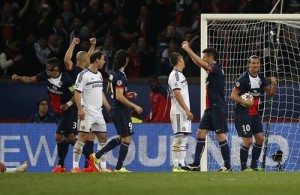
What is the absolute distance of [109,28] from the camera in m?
25.4

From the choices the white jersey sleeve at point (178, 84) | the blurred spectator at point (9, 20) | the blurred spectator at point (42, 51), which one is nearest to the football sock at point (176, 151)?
Result: the white jersey sleeve at point (178, 84)

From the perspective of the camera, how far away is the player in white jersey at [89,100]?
18.6 metres

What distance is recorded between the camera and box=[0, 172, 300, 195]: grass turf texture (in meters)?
14.1

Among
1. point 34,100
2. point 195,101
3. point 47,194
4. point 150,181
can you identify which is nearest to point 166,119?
point 195,101

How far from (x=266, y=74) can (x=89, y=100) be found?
519cm

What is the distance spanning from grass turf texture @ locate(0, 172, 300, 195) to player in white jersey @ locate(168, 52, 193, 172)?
2566 mm

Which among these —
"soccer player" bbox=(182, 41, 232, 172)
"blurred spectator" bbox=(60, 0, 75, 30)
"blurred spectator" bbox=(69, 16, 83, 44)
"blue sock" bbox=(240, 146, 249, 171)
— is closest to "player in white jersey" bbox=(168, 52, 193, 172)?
"soccer player" bbox=(182, 41, 232, 172)

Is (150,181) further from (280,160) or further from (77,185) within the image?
(280,160)

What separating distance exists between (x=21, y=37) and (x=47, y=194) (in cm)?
1210

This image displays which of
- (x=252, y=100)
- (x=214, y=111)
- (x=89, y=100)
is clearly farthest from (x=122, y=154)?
(x=252, y=100)

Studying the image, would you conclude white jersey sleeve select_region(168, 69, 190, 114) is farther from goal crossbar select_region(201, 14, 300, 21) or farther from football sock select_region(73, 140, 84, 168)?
football sock select_region(73, 140, 84, 168)

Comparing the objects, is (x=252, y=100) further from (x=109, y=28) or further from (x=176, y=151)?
(x=109, y=28)

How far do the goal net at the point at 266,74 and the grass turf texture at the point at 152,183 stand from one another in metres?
4.52

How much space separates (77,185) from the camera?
48.9ft
